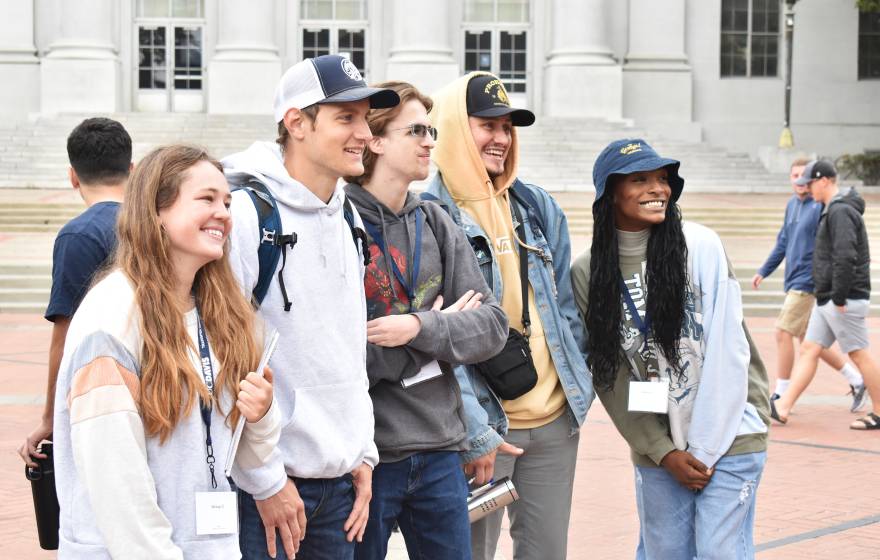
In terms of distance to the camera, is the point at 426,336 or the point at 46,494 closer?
the point at 426,336

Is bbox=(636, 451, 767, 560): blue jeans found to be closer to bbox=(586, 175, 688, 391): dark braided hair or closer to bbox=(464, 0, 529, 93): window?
bbox=(586, 175, 688, 391): dark braided hair

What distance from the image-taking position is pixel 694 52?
36.5 metres

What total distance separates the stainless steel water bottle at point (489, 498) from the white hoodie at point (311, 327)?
0.76 meters

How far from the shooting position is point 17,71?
34625 millimetres

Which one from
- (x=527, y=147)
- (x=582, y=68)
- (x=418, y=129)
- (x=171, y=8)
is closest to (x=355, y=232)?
(x=418, y=129)

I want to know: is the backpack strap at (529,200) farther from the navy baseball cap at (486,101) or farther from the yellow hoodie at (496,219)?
the navy baseball cap at (486,101)

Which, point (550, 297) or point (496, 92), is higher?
point (496, 92)

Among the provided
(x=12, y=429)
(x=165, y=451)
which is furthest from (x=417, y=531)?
(x=12, y=429)

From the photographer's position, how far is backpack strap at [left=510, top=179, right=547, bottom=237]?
4.74 meters

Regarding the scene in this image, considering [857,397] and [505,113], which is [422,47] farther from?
[505,113]

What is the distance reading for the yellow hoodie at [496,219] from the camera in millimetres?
4531

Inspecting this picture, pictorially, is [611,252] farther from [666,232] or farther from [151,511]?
[151,511]

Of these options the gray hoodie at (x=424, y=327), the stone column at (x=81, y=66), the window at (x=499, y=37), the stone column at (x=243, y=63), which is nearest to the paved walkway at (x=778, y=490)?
the gray hoodie at (x=424, y=327)

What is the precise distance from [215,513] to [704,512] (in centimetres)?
194
